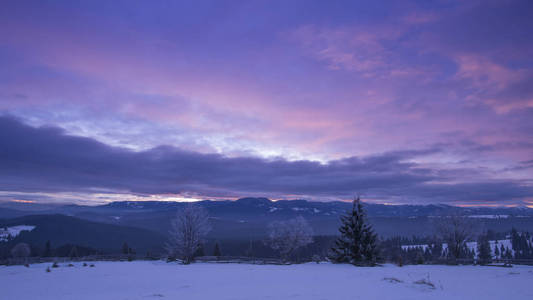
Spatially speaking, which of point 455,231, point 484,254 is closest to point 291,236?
point 455,231

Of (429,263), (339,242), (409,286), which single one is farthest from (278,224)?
(409,286)

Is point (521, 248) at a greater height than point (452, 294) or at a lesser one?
lesser

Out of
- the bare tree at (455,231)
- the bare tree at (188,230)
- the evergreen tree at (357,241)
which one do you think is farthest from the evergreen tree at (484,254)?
the bare tree at (188,230)

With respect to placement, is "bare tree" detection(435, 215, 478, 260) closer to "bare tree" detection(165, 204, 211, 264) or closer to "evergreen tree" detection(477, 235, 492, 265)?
"evergreen tree" detection(477, 235, 492, 265)

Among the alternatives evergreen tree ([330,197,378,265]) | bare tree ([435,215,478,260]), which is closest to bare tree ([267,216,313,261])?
bare tree ([435,215,478,260])

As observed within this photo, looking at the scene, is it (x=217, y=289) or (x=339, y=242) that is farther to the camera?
(x=339, y=242)

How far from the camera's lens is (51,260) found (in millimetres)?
30359

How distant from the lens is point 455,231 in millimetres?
50469

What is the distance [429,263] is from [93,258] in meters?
37.5

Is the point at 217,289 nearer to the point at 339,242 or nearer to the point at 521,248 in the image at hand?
the point at 339,242

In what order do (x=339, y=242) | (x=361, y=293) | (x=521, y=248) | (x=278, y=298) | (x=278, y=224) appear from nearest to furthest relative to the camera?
(x=278, y=298), (x=361, y=293), (x=339, y=242), (x=278, y=224), (x=521, y=248)

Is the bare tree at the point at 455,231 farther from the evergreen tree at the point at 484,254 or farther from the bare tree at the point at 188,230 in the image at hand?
the bare tree at the point at 188,230

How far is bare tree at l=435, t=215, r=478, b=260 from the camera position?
49344mm

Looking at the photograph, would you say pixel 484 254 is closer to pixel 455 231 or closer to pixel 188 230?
pixel 455 231
